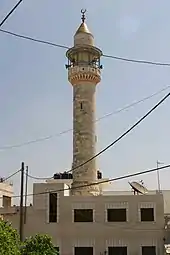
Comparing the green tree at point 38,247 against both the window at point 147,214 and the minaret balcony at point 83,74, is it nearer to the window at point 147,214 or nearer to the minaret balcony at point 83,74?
the window at point 147,214

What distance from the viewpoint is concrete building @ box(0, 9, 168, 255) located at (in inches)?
1361

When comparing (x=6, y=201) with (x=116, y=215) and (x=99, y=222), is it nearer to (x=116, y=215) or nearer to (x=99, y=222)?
(x=99, y=222)

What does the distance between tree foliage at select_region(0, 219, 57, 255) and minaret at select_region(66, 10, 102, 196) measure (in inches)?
408

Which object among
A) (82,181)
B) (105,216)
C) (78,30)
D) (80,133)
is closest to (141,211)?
(105,216)

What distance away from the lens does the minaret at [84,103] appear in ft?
119

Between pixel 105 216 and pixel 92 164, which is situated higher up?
pixel 92 164

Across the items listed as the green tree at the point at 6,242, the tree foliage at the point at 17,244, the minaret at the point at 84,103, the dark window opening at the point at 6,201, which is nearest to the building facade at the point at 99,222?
the minaret at the point at 84,103

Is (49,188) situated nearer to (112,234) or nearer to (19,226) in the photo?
(19,226)

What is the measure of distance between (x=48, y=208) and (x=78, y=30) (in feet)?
46.3

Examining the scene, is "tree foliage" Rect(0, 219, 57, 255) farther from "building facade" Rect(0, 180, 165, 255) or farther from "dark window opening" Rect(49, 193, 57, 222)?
"dark window opening" Rect(49, 193, 57, 222)

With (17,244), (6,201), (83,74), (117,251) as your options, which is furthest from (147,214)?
(6,201)

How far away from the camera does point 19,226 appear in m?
35.1

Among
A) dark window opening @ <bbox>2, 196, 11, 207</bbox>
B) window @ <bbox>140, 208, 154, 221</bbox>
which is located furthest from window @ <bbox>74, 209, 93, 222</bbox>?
dark window opening @ <bbox>2, 196, 11, 207</bbox>

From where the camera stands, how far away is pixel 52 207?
3572 centimetres
